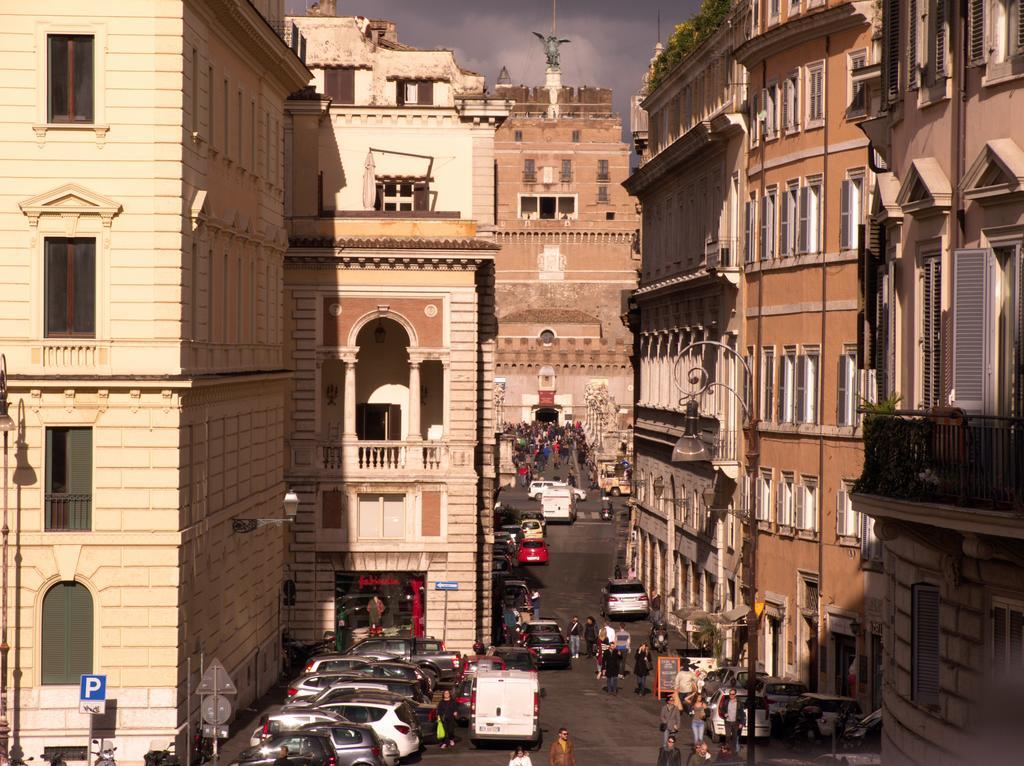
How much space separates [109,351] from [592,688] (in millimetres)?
21691

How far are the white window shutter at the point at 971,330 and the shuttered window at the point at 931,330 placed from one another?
1.76 m

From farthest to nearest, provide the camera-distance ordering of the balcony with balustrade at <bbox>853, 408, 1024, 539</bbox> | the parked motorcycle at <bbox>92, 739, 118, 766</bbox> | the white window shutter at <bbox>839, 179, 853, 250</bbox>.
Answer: the white window shutter at <bbox>839, 179, 853, 250</bbox> < the parked motorcycle at <bbox>92, 739, 118, 766</bbox> < the balcony with balustrade at <bbox>853, 408, 1024, 539</bbox>

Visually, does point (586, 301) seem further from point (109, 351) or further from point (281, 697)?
point (109, 351)

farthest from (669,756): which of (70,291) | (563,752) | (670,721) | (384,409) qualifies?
(384,409)

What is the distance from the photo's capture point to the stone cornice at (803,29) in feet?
147

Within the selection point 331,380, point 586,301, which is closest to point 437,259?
point 331,380

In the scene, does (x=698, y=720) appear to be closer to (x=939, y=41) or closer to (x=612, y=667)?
(x=612, y=667)

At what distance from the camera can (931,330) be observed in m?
19.6

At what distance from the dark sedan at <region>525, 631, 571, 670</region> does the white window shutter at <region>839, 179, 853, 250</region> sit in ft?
52.1

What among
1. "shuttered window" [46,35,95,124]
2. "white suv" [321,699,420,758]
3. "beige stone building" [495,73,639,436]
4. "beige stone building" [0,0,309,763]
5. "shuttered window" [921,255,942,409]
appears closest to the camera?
"shuttered window" [921,255,942,409]

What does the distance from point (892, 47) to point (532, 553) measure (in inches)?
2461

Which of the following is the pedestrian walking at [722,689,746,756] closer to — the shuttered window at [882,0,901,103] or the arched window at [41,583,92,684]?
the arched window at [41,583,92,684]

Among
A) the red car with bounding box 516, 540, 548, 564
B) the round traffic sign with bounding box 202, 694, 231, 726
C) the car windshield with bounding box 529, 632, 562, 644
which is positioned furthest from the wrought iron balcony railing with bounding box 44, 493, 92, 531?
the red car with bounding box 516, 540, 548, 564

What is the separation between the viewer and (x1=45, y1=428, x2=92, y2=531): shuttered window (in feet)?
110
